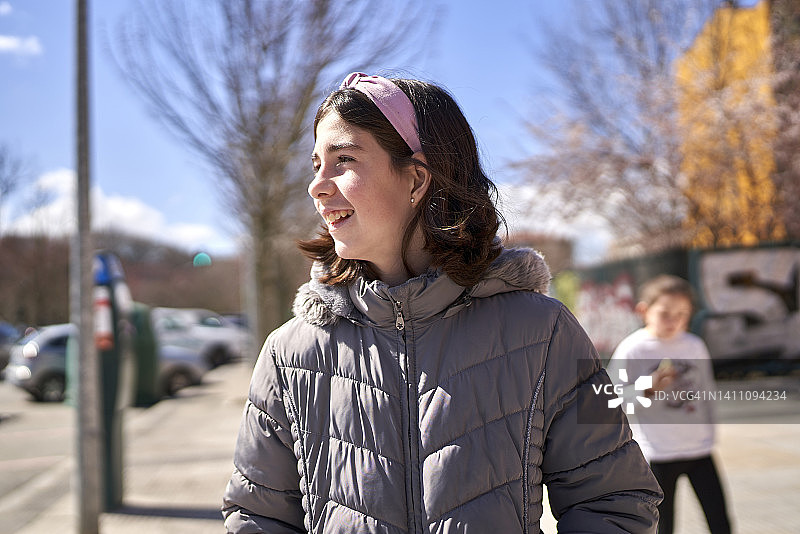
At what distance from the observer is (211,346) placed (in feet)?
80.7

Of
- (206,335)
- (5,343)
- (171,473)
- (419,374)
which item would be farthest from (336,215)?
(206,335)

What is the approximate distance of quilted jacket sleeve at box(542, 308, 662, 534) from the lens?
148 centimetres

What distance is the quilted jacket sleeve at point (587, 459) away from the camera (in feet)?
4.84

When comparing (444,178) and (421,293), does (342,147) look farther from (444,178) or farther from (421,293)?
(421,293)

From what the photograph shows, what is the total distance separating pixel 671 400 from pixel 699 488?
1.48 ft

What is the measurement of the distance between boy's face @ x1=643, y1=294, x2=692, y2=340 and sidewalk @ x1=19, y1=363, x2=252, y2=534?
3504 millimetres

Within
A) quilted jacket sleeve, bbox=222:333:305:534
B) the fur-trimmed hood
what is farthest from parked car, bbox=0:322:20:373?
the fur-trimmed hood

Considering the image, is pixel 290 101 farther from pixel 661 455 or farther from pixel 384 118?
pixel 384 118

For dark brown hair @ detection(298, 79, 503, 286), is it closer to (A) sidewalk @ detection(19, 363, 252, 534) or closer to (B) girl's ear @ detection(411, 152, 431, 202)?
(B) girl's ear @ detection(411, 152, 431, 202)

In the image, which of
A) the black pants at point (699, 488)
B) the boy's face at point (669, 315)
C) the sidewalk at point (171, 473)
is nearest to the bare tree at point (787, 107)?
the sidewalk at point (171, 473)

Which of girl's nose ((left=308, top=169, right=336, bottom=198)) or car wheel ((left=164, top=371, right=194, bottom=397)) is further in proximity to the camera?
car wheel ((left=164, top=371, right=194, bottom=397))

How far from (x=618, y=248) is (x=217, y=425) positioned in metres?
10.5

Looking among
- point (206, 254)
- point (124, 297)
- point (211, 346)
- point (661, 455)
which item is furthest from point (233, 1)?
point (211, 346)

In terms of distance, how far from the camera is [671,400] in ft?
11.7
